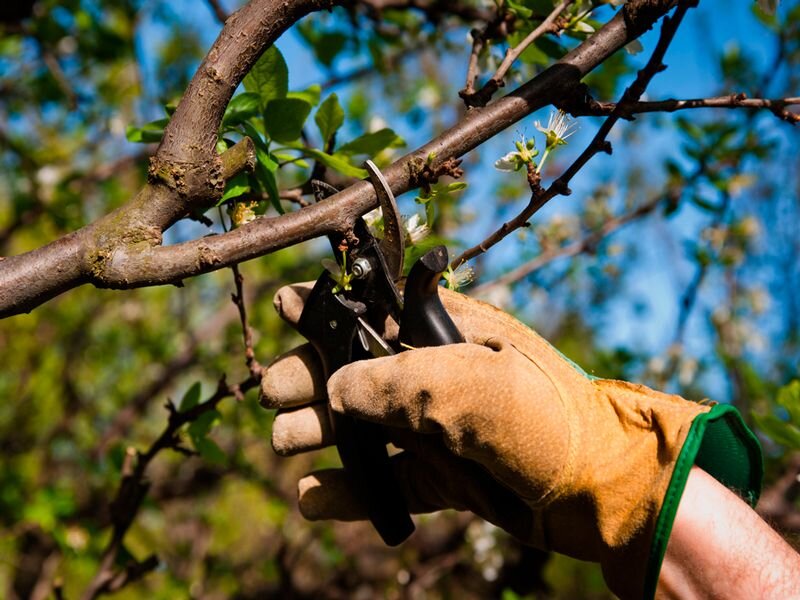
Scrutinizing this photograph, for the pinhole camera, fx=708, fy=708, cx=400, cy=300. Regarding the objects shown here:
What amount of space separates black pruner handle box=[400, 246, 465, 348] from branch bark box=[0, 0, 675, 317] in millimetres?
148

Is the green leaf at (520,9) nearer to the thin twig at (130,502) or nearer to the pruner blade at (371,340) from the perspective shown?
the pruner blade at (371,340)

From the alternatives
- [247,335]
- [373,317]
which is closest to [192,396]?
[247,335]

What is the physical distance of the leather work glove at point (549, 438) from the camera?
1036 mm

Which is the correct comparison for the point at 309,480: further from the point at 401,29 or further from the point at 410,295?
the point at 401,29

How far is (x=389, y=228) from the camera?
119cm

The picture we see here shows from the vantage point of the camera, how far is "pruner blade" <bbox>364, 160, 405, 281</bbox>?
44.4 inches

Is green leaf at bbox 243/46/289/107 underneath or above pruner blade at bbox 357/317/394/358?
above

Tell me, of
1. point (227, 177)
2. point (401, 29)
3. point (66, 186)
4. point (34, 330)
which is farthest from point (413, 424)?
point (34, 330)

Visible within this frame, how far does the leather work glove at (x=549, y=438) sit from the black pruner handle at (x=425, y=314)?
0.20 ft

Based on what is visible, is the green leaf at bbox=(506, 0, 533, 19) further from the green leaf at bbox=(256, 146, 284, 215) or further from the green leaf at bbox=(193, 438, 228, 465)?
the green leaf at bbox=(193, 438, 228, 465)

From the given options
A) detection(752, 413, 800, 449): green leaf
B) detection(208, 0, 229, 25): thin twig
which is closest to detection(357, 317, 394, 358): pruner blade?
detection(752, 413, 800, 449): green leaf

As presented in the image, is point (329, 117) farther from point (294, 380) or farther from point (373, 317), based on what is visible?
point (294, 380)

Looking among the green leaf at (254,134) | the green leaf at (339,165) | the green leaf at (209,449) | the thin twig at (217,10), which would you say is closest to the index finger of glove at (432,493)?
the green leaf at (209,449)

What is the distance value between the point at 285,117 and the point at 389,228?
300mm
